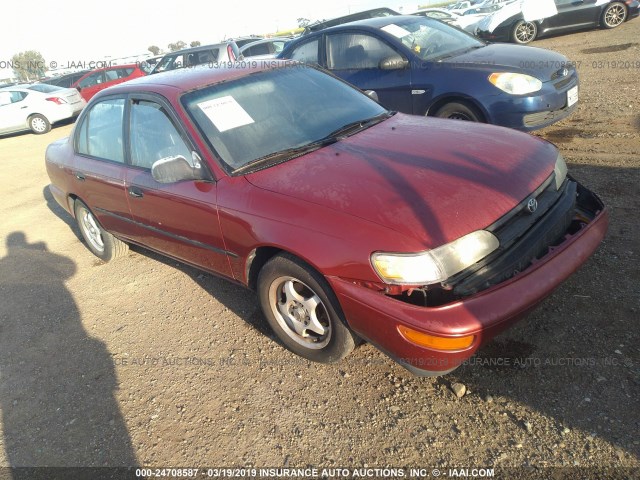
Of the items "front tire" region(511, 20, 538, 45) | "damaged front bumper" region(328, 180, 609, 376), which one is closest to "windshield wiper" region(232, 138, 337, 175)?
"damaged front bumper" region(328, 180, 609, 376)

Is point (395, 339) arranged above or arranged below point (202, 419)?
above

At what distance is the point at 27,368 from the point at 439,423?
2771mm

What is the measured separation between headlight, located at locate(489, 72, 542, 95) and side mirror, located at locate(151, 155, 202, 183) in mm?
3375

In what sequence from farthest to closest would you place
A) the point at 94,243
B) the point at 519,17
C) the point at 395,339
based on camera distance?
1. the point at 519,17
2. the point at 94,243
3. the point at 395,339

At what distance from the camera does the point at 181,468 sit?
2.28 meters

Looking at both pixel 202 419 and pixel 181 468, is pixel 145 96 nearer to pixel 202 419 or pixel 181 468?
pixel 202 419

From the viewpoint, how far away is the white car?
42.4 feet

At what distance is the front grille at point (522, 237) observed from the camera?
6.93ft

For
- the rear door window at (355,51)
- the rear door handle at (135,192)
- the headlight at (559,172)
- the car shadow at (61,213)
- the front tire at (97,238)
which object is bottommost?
the car shadow at (61,213)

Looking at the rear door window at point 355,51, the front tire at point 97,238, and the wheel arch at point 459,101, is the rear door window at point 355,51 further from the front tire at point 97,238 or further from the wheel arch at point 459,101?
the front tire at point 97,238

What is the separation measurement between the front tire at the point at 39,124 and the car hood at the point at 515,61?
12280 millimetres

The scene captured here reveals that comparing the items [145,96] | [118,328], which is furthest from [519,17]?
[118,328]

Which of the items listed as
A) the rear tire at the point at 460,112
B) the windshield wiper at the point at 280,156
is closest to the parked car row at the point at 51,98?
the rear tire at the point at 460,112

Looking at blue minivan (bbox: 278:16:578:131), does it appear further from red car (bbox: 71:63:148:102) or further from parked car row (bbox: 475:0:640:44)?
red car (bbox: 71:63:148:102)
